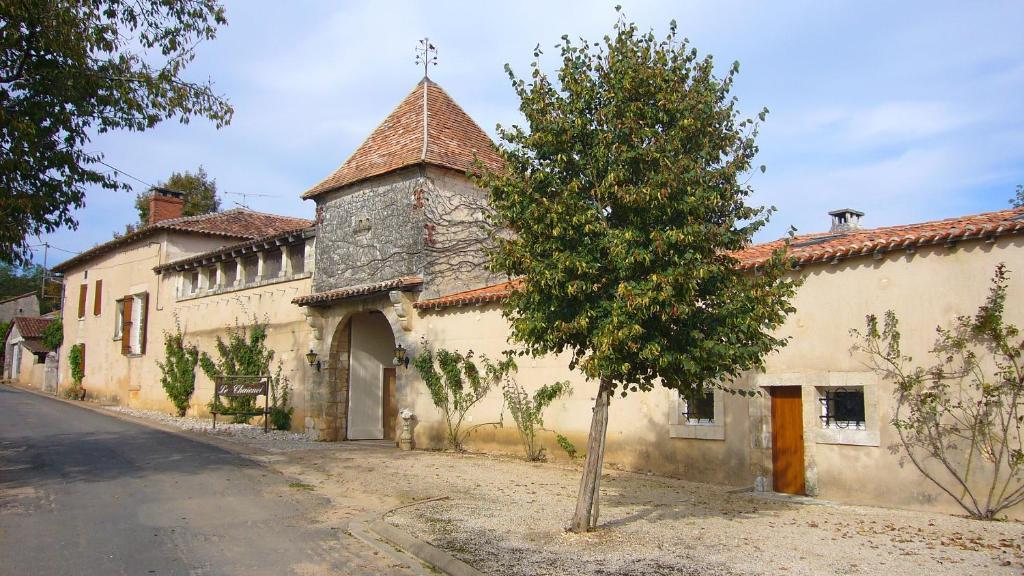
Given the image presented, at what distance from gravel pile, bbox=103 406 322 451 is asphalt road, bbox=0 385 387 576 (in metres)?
1.80

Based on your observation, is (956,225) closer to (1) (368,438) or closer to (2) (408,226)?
(2) (408,226)

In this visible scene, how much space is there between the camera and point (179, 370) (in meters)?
23.0

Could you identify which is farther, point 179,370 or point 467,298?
point 179,370

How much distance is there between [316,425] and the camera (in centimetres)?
1742

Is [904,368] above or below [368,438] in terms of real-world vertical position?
above

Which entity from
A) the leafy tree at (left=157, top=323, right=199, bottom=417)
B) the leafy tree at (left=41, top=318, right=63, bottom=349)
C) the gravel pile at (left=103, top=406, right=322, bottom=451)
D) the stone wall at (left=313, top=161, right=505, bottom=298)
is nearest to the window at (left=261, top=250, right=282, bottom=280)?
the stone wall at (left=313, top=161, right=505, bottom=298)

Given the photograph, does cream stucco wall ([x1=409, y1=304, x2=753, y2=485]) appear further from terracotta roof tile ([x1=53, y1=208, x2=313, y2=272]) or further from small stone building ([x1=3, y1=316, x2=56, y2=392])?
small stone building ([x1=3, y1=316, x2=56, y2=392])

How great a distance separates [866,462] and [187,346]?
65.4 ft

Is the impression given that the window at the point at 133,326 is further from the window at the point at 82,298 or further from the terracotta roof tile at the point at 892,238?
the terracotta roof tile at the point at 892,238

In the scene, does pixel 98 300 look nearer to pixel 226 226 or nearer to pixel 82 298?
pixel 82 298

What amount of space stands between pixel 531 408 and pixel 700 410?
3.28 m

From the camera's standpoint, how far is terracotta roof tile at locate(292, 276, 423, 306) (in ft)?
50.1

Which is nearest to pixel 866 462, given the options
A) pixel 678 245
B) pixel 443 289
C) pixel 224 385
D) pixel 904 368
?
pixel 904 368

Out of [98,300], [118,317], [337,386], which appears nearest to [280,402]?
[337,386]
